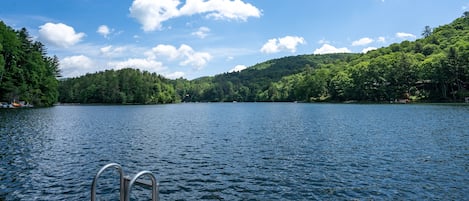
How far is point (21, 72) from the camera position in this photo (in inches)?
4013

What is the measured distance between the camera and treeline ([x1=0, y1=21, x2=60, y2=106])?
317 ft

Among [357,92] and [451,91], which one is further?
[357,92]

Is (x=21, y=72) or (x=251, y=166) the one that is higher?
(x=21, y=72)

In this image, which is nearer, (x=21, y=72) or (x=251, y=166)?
(x=251, y=166)

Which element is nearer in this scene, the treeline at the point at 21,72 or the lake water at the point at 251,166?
the lake water at the point at 251,166

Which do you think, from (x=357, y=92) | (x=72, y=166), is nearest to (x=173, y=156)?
(x=72, y=166)

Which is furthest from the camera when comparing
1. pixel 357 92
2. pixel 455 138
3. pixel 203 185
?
pixel 357 92

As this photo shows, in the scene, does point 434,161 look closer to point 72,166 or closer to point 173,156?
point 173,156

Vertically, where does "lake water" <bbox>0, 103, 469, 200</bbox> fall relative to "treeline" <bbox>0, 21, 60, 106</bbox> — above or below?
below

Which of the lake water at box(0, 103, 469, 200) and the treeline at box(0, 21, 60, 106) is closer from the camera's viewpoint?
the lake water at box(0, 103, 469, 200)

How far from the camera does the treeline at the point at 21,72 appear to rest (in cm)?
9648

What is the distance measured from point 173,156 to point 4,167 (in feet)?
37.5

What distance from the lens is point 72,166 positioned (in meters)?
22.5

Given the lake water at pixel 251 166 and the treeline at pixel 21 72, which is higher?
the treeline at pixel 21 72
